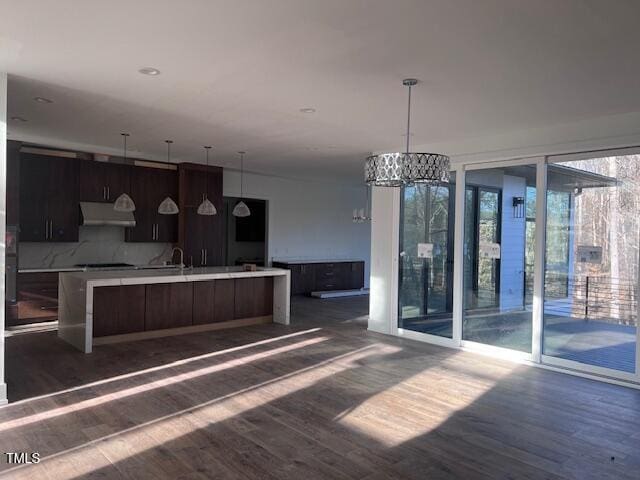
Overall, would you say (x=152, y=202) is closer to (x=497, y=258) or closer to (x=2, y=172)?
(x=2, y=172)

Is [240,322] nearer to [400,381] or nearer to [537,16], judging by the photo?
[400,381]

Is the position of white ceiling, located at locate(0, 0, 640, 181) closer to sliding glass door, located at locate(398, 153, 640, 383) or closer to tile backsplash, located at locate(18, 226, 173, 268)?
sliding glass door, located at locate(398, 153, 640, 383)

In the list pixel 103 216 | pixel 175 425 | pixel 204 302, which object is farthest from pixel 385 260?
pixel 103 216

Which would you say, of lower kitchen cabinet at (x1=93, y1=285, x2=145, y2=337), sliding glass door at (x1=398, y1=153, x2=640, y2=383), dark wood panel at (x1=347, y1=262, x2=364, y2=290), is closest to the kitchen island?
lower kitchen cabinet at (x1=93, y1=285, x2=145, y2=337)

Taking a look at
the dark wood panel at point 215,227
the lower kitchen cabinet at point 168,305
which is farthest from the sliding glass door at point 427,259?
the dark wood panel at point 215,227

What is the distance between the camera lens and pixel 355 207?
1203 centimetres

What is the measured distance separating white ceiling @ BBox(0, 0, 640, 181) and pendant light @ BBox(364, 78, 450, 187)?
0.66 metres

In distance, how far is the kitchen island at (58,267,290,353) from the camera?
5.60 metres

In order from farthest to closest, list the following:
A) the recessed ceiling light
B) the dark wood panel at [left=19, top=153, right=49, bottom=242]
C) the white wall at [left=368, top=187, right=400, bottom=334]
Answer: the dark wood panel at [left=19, top=153, right=49, bottom=242] < the white wall at [left=368, top=187, right=400, bottom=334] < the recessed ceiling light

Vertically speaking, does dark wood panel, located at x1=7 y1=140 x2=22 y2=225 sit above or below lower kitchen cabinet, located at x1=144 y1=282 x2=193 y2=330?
above

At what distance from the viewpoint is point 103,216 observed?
24.2 feet

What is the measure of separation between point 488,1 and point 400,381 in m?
3.35

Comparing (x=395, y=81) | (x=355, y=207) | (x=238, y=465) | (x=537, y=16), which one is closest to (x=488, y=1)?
(x=537, y=16)

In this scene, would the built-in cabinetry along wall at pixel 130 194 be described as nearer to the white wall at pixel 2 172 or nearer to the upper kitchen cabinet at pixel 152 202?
the upper kitchen cabinet at pixel 152 202
